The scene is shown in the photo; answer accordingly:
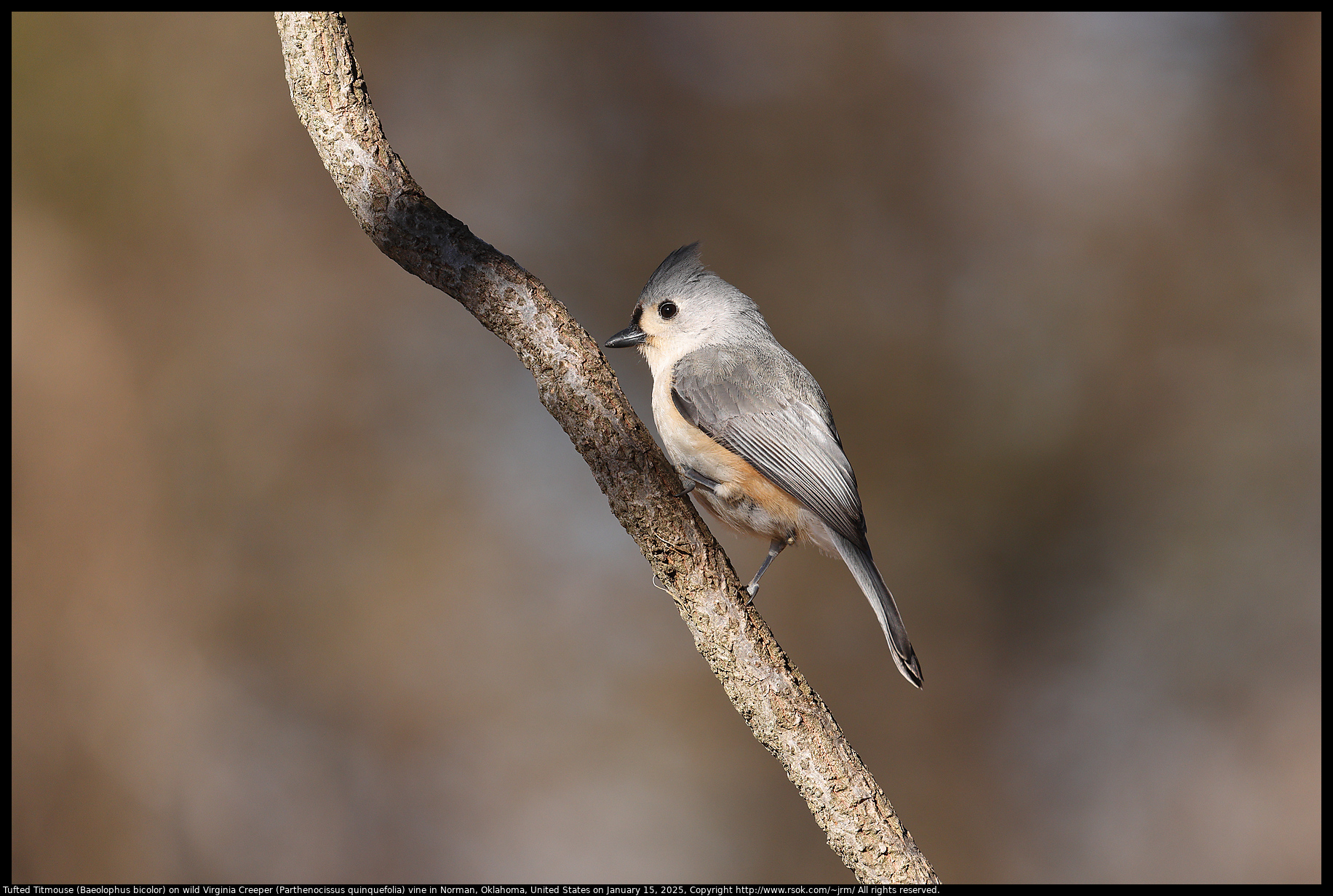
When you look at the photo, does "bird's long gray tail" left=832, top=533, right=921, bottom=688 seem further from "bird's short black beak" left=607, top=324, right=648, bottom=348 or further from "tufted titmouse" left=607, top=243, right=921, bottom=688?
"bird's short black beak" left=607, top=324, right=648, bottom=348

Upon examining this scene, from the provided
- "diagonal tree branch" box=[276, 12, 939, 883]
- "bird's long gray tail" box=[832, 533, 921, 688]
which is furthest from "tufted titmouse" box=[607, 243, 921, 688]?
"diagonal tree branch" box=[276, 12, 939, 883]

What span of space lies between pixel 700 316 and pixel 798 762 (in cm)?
138

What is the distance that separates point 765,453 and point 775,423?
0.34ft

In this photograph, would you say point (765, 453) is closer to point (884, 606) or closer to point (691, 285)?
point (884, 606)

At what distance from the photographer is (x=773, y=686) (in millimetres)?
1682

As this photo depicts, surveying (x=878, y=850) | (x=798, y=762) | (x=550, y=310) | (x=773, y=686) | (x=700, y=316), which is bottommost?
(x=878, y=850)

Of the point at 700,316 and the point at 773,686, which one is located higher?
the point at 700,316

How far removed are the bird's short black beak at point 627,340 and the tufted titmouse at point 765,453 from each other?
0.49ft

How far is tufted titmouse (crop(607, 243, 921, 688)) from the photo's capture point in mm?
2141

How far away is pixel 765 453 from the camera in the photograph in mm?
2193

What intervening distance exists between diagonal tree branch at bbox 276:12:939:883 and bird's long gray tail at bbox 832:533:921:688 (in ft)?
1.20
